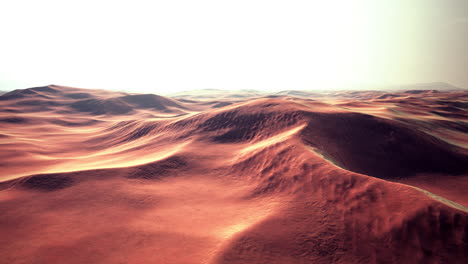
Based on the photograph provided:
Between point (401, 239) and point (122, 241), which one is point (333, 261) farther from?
point (122, 241)

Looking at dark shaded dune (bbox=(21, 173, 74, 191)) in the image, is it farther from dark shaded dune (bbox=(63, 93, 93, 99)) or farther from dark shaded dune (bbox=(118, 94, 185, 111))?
dark shaded dune (bbox=(63, 93, 93, 99))

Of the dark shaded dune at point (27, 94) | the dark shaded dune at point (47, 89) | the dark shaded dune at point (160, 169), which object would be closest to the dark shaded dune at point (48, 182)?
the dark shaded dune at point (160, 169)

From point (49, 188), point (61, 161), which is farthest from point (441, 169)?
point (61, 161)

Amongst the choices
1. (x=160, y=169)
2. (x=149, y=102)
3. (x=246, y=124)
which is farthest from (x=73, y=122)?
(x=246, y=124)

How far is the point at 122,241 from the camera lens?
5.82m

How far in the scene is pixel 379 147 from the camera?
11.3 m

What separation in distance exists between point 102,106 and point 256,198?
1540 inches

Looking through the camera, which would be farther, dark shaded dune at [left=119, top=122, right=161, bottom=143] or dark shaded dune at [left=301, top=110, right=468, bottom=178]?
dark shaded dune at [left=119, top=122, right=161, bottom=143]

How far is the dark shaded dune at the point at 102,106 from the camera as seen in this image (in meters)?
37.5

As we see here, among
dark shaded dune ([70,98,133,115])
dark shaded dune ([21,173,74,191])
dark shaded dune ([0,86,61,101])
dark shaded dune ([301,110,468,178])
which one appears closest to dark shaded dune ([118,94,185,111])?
dark shaded dune ([70,98,133,115])

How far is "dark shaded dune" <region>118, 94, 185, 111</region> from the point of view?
141ft

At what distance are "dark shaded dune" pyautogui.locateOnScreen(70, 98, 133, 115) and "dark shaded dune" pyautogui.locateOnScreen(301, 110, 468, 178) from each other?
116 ft

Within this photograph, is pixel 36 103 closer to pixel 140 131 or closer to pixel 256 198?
pixel 140 131

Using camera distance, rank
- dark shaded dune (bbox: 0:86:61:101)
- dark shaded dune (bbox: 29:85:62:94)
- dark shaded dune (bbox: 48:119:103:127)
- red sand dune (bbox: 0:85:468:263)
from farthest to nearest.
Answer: dark shaded dune (bbox: 29:85:62:94) → dark shaded dune (bbox: 0:86:61:101) → dark shaded dune (bbox: 48:119:103:127) → red sand dune (bbox: 0:85:468:263)
